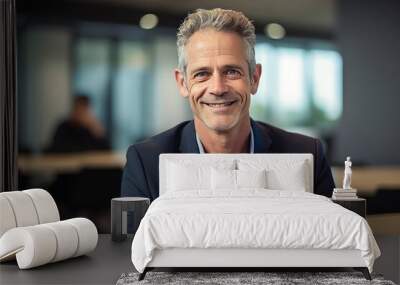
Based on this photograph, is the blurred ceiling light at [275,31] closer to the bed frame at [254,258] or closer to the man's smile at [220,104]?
the man's smile at [220,104]

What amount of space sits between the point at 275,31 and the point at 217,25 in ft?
2.39

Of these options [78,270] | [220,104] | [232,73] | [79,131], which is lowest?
[78,270]

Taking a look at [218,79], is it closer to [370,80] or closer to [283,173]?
[283,173]

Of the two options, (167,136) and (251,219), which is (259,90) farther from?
(251,219)

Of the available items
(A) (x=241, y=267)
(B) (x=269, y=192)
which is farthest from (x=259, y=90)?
(A) (x=241, y=267)

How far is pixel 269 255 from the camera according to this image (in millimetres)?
4719

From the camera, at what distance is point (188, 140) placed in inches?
274

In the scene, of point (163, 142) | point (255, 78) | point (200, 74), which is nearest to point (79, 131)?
point (163, 142)

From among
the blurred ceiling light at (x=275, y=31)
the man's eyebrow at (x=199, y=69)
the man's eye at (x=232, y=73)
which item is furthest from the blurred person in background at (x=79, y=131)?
the blurred ceiling light at (x=275, y=31)

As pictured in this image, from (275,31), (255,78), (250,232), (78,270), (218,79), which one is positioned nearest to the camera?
(250,232)

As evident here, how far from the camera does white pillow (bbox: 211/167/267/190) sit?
6.04 metres

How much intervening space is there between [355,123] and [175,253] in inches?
126

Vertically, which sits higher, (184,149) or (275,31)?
(275,31)

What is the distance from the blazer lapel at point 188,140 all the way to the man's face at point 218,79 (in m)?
0.13
